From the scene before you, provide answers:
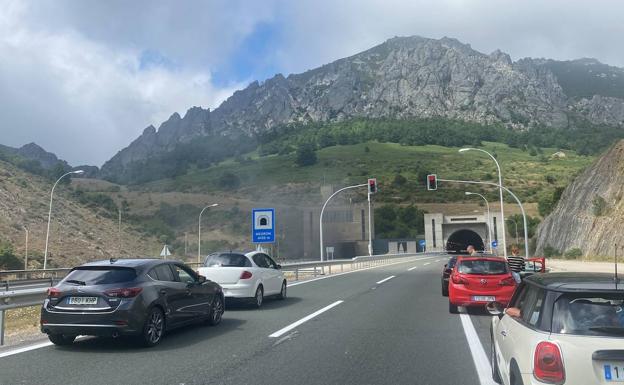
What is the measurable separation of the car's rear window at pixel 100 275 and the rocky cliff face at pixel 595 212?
131ft

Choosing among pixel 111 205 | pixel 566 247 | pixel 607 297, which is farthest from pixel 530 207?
pixel 607 297

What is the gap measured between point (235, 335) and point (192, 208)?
94.2m

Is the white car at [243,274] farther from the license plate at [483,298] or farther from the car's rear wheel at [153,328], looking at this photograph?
the license plate at [483,298]

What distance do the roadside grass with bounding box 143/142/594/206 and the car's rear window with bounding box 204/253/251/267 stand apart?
4186 inches

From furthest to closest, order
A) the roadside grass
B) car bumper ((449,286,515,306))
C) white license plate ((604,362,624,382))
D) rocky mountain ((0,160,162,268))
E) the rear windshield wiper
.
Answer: the roadside grass → rocky mountain ((0,160,162,268)) → car bumper ((449,286,515,306)) → the rear windshield wiper → white license plate ((604,362,624,382))

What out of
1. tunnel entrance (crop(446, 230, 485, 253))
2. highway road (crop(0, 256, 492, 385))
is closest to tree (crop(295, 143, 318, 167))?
tunnel entrance (crop(446, 230, 485, 253))

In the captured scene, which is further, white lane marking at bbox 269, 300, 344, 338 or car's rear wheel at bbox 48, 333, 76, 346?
white lane marking at bbox 269, 300, 344, 338

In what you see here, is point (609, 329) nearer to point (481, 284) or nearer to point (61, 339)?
point (61, 339)

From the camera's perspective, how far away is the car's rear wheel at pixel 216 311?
1153cm

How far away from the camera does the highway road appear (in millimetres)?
7059

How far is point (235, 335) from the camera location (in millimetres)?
10430

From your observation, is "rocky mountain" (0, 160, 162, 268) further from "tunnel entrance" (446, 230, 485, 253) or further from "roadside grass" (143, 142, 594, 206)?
"tunnel entrance" (446, 230, 485, 253)

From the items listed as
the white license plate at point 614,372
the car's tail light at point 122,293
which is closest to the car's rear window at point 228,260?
the car's tail light at point 122,293

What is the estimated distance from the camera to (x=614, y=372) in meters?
3.99
